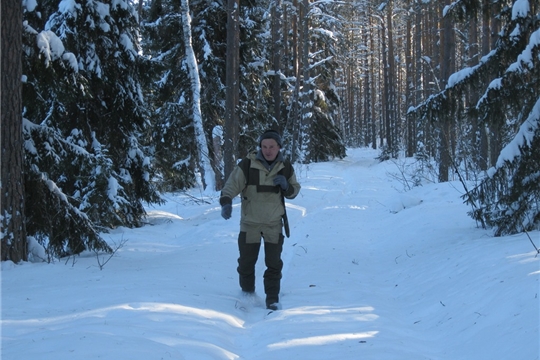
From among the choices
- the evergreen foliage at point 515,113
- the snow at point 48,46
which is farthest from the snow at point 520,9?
the snow at point 48,46

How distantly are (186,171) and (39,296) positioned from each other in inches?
583

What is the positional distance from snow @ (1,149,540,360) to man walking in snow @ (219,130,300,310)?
16.3 inches

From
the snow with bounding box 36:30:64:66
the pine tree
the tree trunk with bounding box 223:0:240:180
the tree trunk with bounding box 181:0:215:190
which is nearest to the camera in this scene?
the snow with bounding box 36:30:64:66

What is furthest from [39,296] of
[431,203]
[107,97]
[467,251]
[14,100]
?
[431,203]

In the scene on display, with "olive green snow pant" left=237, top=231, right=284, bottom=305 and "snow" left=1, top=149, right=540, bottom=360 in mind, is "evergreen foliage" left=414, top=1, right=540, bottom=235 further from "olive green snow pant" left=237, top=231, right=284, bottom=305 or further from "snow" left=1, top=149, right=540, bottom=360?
"olive green snow pant" left=237, top=231, right=284, bottom=305

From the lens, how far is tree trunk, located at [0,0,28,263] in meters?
5.98

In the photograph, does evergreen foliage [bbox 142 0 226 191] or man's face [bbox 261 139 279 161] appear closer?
man's face [bbox 261 139 279 161]

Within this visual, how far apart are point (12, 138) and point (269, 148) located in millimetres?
3214

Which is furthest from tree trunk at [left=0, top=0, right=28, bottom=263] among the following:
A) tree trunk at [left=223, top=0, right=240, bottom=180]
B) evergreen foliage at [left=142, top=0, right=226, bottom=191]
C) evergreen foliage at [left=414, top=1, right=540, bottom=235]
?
evergreen foliage at [left=142, top=0, right=226, bottom=191]

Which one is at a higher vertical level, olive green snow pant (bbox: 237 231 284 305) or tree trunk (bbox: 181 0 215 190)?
tree trunk (bbox: 181 0 215 190)

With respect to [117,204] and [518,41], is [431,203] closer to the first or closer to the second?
[518,41]

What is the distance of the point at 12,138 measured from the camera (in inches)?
243

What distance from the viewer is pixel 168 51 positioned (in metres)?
18.6

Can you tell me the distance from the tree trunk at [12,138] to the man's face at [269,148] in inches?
122
